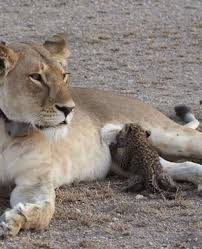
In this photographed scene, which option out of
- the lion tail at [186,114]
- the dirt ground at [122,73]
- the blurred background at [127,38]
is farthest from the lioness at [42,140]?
the blurred background at [127,38]

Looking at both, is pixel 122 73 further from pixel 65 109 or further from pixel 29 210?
pixel 29 210

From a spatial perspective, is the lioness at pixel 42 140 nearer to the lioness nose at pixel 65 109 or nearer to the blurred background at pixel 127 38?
the lioness nose at pixel 65 109

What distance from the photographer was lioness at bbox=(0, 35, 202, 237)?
4738 mm

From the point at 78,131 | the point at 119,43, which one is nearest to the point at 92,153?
the point at 78,131

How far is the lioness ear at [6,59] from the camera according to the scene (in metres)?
4.74

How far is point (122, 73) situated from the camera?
29.1 feet

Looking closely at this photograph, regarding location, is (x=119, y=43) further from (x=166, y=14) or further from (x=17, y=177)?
(x=17, y=177)

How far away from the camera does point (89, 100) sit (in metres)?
6.05

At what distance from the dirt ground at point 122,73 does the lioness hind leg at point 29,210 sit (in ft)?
0.17

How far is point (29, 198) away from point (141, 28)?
22.6ft

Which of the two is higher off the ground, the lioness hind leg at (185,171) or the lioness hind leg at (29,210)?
the lioness hind leg at (29,210)

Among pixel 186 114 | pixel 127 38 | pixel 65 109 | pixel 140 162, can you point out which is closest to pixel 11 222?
pixel 65 109

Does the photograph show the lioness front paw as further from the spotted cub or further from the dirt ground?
the spotted cub

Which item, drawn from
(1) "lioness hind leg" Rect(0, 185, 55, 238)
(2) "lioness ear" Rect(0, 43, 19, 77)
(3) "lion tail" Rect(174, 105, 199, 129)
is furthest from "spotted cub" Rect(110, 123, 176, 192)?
(3) "lion tail" Rect(174, 105, 199, 129)
